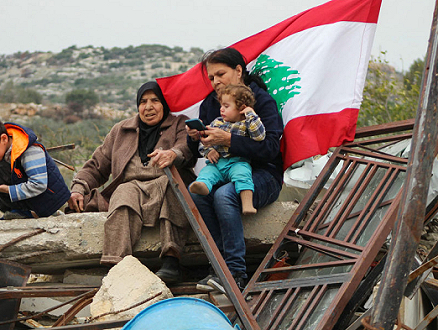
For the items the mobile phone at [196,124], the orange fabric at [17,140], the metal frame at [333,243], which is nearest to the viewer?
the metal frame at [333,243]

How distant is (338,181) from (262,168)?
0.68 m

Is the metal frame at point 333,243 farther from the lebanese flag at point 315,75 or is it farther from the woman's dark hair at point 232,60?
the woman's dark hair at point 232,60

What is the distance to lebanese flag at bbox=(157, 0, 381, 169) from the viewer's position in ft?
16.2

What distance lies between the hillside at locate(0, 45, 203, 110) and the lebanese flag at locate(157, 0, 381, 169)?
90.3 ft

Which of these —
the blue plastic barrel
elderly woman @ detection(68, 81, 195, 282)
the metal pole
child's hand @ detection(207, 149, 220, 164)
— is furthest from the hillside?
the metal pole

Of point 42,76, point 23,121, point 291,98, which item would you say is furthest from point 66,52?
point 291,98

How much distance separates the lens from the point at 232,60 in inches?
194

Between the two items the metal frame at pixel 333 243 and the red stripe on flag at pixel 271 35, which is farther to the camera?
the red stripe on flag at pixel 271 35

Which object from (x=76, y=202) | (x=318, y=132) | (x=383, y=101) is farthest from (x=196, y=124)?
(x=383, y=101)

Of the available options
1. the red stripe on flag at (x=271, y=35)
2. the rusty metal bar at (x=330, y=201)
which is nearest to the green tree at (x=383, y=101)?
the red stripe on flag at (x=271, y=35)

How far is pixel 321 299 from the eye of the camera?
3.96m

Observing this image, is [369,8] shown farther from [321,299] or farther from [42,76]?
[42,76]

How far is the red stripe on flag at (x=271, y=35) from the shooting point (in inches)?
201

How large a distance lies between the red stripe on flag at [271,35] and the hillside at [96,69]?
2739 centimetres
